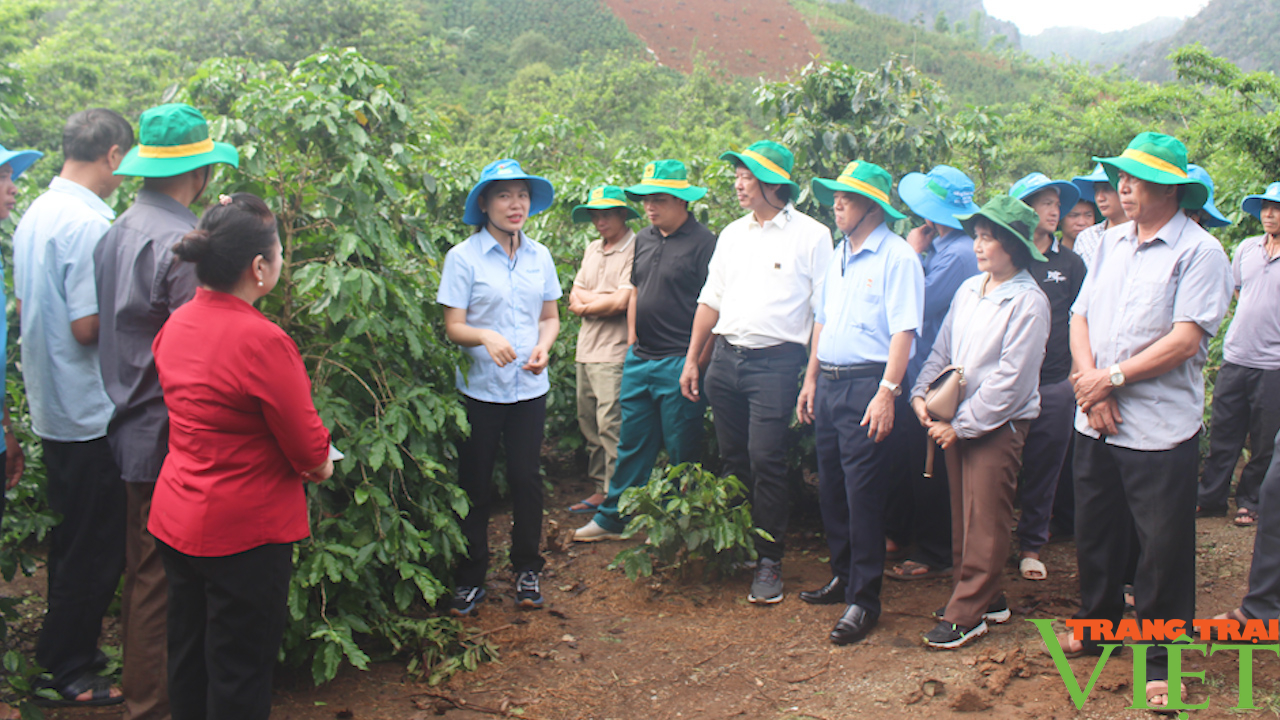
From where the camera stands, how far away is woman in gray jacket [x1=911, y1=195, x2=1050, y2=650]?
10.3 feet

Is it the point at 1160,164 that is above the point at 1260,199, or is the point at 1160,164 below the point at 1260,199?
above

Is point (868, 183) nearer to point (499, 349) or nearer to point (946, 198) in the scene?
point (946, 198)

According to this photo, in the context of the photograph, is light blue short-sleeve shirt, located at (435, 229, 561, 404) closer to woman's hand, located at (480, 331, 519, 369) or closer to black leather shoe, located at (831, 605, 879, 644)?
woman's hand, located at (480, 331, 519, 369)

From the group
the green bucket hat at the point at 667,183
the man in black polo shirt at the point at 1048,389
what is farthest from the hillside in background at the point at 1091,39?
the green bucket hat at the point at 667,183

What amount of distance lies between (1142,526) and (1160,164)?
1.21m

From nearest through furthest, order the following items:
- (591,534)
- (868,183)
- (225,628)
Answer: (225,628) → (868,183) → (591,534)

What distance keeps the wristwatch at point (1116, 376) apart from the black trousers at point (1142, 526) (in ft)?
0.78

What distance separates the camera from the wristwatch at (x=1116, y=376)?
9.11 ft

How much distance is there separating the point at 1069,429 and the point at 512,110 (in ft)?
88.4

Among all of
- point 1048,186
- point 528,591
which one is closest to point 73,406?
point 528,591

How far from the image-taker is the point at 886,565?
4.29 m

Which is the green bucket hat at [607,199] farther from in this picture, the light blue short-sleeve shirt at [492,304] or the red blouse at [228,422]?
the red blouse at [228,422]

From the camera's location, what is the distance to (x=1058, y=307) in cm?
402

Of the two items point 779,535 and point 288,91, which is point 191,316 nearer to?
point 288,91
